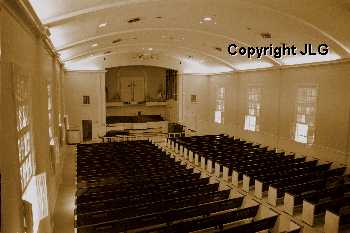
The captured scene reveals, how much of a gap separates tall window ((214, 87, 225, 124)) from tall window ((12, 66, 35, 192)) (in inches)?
692

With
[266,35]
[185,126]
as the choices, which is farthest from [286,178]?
[185,126]

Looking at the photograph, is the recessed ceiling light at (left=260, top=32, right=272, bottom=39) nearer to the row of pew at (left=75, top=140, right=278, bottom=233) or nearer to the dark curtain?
the row of pew at (left=75, top=140, right=278, bottom=233)

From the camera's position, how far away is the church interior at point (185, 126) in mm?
5953

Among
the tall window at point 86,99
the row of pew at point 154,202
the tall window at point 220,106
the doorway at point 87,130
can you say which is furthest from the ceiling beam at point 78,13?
the tall window at point 220,106

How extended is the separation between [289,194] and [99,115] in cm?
1602

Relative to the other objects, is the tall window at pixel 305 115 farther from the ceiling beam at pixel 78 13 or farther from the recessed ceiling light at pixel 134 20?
the ceiling beam at pixel 78 13

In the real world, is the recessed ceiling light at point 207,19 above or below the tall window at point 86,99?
above

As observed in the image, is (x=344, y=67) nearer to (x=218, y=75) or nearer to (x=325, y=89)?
(x=325, y=89)

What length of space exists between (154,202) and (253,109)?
41.2 ft

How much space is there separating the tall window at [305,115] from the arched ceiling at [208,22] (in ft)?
5.27

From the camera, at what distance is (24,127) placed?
17.5 feet

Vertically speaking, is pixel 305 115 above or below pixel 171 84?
below

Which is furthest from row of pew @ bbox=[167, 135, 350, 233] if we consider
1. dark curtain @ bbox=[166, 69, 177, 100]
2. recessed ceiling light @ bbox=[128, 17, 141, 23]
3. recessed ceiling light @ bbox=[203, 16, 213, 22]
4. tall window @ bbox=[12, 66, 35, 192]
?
dark curtain @ bbox=[166, 69, 177, 100]

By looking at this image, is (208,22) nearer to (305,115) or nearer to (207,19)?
(207,19)
